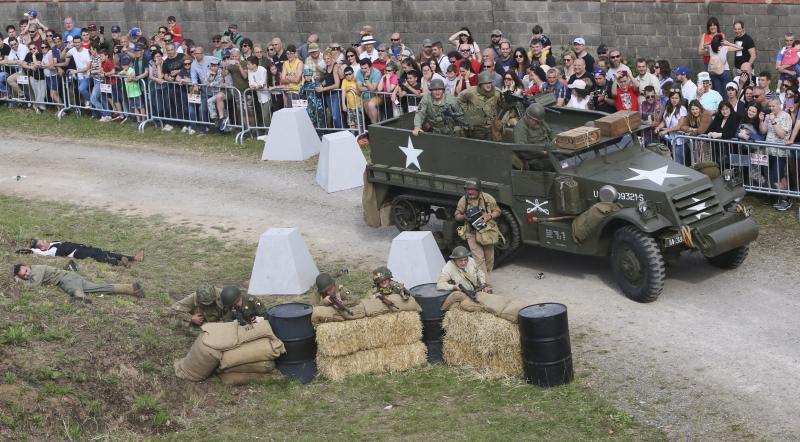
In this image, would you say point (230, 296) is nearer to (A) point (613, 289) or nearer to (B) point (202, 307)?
(B) point (202, 307)

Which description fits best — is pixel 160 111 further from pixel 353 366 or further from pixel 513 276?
pixel 353 366

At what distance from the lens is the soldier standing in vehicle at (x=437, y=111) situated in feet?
61.3

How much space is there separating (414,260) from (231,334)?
3.74 m

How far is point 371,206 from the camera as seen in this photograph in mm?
19469

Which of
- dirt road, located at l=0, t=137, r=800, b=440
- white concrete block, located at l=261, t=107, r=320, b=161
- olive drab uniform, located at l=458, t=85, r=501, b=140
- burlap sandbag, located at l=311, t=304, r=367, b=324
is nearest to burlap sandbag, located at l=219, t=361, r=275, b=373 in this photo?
burlap sandbag, located at l=311, t=304, r=367, b=324

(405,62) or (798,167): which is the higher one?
(405,62)

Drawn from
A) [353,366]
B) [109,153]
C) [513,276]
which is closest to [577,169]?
[513,276]

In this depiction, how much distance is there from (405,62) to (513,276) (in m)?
7.60

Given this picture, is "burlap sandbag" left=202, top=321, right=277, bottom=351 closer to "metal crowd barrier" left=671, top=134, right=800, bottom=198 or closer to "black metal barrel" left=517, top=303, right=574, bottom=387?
"black metal barrel" left=517, top=303, right=574, bottom=387

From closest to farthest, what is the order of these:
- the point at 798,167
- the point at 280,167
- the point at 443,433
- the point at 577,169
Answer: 1. the point at 443,433
2. the point at 577,169
3. the point at 798,167
4. the point at 280,167

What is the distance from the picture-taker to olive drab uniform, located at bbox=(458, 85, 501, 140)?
18.7 metres

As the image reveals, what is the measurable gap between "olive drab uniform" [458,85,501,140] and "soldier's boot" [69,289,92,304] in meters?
6.04

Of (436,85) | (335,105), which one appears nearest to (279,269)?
(436,85)

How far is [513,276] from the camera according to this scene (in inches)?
703
